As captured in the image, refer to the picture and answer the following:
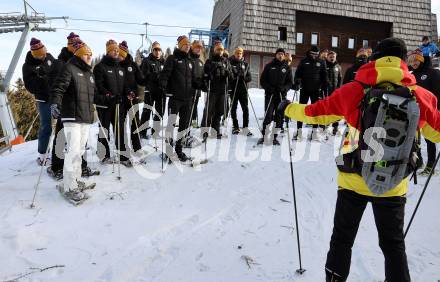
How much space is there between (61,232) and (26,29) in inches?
1148

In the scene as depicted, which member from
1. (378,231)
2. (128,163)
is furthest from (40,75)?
(378,231)

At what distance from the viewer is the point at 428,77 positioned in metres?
6.47

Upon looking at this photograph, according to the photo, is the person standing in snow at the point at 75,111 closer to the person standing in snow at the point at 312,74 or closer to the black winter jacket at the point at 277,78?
the black winter jacket at the point at 277,78

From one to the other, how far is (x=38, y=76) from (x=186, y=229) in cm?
408

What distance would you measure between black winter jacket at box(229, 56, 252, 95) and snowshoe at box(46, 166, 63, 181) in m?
4.71

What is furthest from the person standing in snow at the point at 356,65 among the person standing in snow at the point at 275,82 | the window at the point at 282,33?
the window at the point at 282,33

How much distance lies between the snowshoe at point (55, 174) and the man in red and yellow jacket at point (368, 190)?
4769mm

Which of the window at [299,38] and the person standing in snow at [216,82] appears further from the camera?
the window at [299,38]

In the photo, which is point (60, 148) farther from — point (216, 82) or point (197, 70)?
point (216, 82)

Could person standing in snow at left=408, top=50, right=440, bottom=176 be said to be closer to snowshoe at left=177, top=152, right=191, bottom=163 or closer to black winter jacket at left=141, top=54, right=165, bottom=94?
snowshoe at left=177, top=152, right=191, bottom=163

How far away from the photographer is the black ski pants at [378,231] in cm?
269

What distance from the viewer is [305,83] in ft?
29.8

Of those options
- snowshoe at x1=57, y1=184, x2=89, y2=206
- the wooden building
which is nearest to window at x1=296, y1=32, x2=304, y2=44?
the wooden building

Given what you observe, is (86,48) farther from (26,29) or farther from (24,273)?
(26,29)
